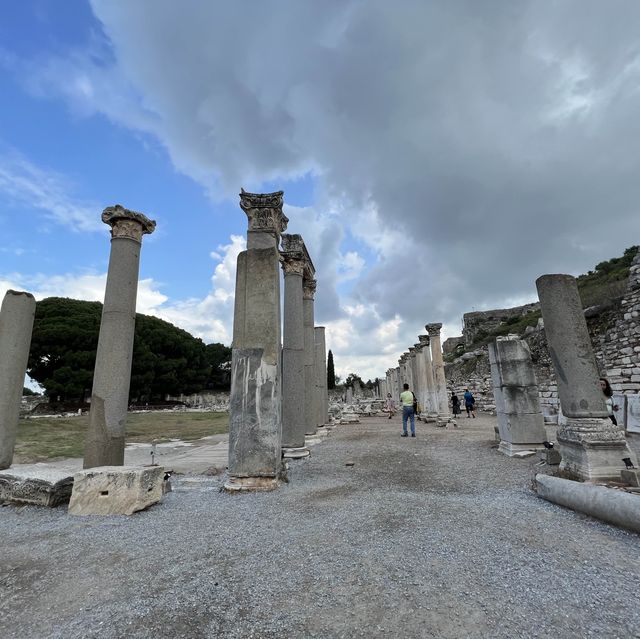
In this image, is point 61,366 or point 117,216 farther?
point 61,366

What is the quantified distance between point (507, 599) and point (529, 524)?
66.6 inches

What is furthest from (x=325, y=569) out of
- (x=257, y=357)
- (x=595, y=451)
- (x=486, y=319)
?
(x=486, y=319)

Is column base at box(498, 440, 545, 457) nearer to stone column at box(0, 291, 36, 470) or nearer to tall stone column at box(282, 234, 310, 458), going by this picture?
tall stone column at box(282, 234, 310, 458)

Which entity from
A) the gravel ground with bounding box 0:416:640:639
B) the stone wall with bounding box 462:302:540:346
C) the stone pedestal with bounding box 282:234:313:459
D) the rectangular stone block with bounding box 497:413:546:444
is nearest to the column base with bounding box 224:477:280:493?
the gravel ground with bounding box 0:416:640:639

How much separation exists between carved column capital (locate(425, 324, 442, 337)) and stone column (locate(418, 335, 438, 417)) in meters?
1.25

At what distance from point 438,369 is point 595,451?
12.6m

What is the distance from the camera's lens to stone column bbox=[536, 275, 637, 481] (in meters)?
5.17

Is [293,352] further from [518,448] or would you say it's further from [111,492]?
[518,448]

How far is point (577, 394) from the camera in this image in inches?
224

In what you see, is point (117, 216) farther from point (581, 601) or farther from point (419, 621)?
point (581, 601)

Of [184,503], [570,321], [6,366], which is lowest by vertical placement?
[184,503]

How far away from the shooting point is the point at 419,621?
2.14m

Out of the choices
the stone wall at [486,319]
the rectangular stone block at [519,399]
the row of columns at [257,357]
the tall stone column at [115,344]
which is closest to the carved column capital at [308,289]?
the row of columns at [257,357]

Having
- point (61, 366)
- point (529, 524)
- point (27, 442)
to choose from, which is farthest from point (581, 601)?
point (61, 366)
